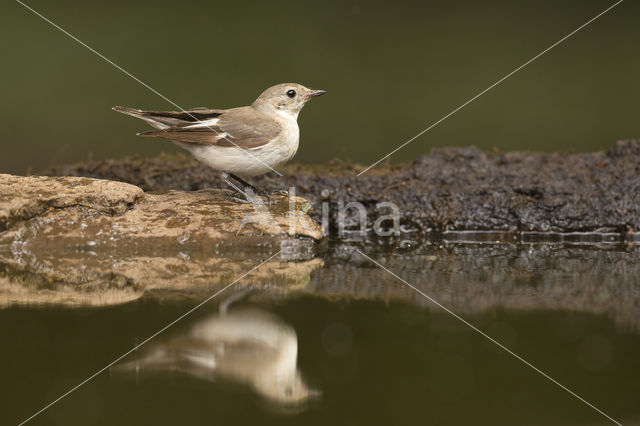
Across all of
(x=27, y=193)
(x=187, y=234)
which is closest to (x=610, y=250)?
(x=187, y=234)

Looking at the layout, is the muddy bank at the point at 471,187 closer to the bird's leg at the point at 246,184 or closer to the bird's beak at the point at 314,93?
the bird's leg at the point at 246,184

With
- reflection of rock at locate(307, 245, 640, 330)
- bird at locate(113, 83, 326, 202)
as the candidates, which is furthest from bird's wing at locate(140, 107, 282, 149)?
reflection of rock at locate(307, 245, 640, 330)

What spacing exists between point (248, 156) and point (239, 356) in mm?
2330

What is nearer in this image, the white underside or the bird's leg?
the white underside

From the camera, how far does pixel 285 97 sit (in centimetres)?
514

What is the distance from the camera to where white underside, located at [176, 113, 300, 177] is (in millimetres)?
4809

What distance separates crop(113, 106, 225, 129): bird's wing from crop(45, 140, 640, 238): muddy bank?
35.2 inches

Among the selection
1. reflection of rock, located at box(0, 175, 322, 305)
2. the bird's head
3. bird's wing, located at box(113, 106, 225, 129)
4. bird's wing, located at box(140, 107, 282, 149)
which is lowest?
reflection of rock, located at box(0, 175, 322, 305)

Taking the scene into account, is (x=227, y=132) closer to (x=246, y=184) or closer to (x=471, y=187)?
(x=246, y=184)

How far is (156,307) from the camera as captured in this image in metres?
3.27

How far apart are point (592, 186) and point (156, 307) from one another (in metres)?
3.81

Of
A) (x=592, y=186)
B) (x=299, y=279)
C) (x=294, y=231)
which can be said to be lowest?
(x=299, y=279)

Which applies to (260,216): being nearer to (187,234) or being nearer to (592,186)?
Answer: (187,234)

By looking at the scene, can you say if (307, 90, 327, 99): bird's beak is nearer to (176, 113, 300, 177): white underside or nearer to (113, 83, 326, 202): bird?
(113, 83, 326, 202): bird
